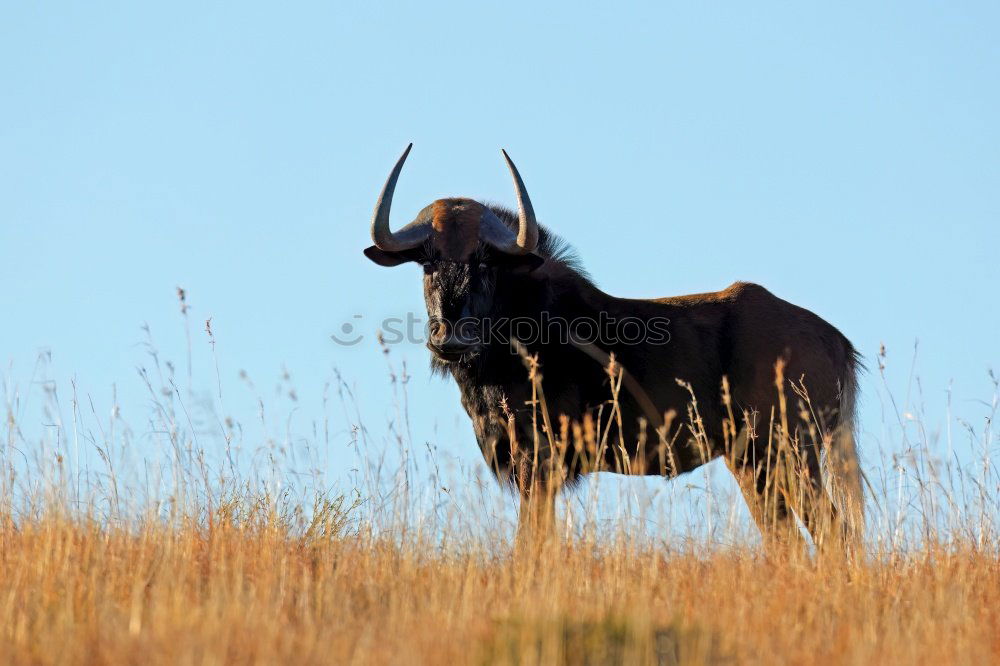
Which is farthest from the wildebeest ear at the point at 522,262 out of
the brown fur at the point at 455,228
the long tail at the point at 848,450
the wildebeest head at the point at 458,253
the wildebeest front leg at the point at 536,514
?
the long tail at the point at 848,450

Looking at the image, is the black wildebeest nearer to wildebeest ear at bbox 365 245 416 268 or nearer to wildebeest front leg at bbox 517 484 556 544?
wildebeest ear at bbox 365 245 416 268

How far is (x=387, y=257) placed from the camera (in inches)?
352

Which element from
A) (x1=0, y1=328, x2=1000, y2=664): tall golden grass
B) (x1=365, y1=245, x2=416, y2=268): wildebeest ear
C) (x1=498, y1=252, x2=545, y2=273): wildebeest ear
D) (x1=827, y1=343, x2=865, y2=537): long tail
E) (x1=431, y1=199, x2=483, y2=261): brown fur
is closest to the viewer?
(x1=0, y1=328, x2=1000, y2=664): tall golden grass

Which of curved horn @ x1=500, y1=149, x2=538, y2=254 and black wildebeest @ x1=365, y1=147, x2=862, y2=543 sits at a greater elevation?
curved horn @ x1=500, y1=149, x2=538, y2=254

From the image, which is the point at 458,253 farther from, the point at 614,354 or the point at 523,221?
the point at 614,354

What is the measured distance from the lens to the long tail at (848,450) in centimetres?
821

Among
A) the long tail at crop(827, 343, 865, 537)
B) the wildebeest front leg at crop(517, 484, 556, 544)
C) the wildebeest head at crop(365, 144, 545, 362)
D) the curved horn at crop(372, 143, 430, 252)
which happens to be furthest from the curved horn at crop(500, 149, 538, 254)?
the long tail at crop(827, 343, 865, 537)

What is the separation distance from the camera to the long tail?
8212 millimetres

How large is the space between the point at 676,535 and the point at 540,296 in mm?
2734

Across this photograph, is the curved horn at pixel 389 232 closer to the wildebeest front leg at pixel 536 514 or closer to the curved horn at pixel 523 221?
the curved horn at pixel 523 221

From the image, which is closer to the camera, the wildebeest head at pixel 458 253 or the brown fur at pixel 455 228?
the wildebeest head at pixel 458 253

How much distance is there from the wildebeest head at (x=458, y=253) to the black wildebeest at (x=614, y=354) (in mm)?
11

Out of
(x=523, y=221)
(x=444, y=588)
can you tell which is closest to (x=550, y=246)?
(x=523, y=221)

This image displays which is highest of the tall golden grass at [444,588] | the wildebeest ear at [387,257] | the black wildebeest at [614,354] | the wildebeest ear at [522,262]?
the wildebeest ear at [387,257]
